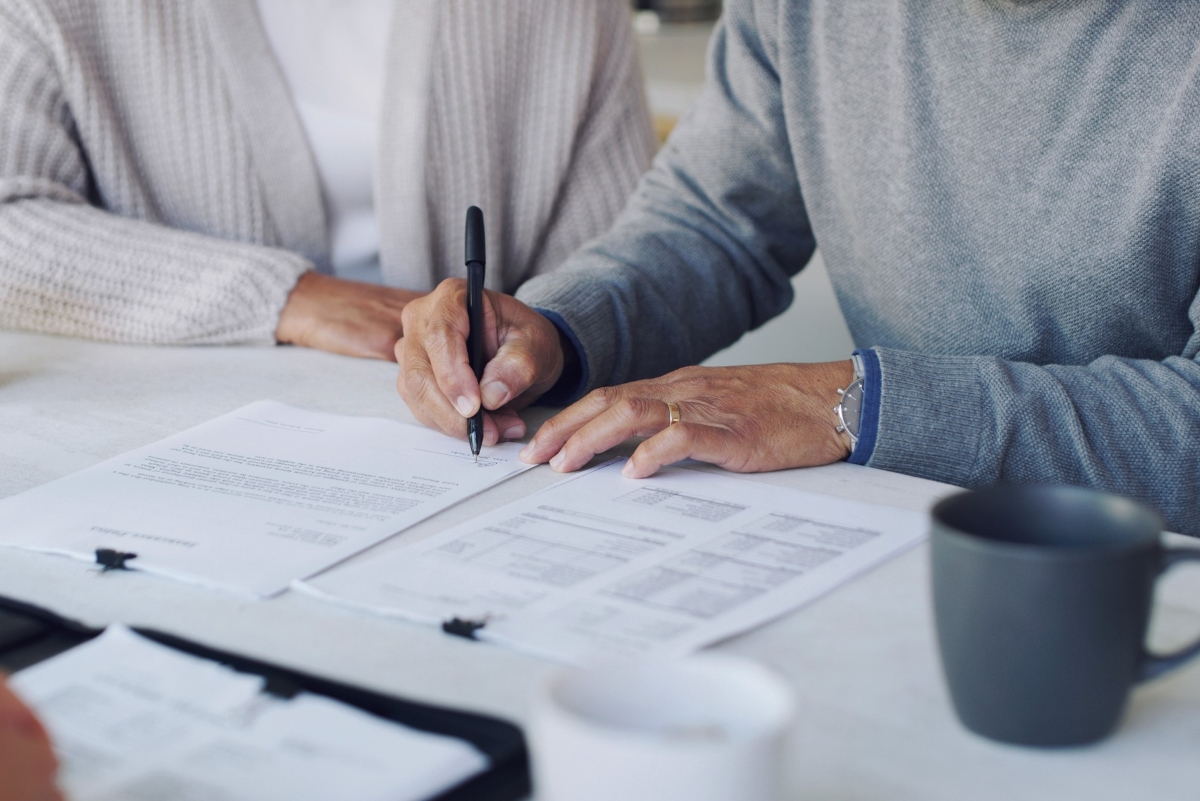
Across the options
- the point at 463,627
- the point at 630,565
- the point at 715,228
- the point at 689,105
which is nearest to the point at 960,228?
the point at 715,228

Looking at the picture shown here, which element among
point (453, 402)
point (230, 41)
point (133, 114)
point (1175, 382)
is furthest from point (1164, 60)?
point (133, 114)

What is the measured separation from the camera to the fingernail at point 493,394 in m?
0.88

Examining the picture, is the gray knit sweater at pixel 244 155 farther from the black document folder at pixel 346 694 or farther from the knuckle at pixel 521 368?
the black document folder at pixel 346 694

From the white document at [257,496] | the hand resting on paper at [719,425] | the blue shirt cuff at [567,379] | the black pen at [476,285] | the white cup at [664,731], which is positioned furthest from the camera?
the blue shirt cuff at [567,379]

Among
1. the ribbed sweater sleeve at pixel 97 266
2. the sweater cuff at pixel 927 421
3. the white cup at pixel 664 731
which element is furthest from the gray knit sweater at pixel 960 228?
the white cup at pixel 664 731

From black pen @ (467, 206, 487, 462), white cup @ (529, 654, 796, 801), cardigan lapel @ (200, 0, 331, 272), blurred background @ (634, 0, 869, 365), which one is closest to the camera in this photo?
white cup @ (529, 654, 796, 801)

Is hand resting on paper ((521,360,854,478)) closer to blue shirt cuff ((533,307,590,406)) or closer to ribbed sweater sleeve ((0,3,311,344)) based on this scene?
A: blue shirt cuff ((533,307,590,406))

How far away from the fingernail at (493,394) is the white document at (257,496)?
0.04 meters

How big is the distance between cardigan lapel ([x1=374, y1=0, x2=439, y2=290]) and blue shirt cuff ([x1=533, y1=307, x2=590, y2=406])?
1.59 ft

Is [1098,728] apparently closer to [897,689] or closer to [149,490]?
[897,689]

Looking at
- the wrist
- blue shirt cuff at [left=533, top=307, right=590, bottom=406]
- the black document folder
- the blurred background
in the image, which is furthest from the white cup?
the blurred background

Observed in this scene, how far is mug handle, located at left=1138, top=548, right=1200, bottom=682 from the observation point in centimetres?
43

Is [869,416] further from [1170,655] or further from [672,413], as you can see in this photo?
[1170,655]

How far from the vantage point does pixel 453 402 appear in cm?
87
